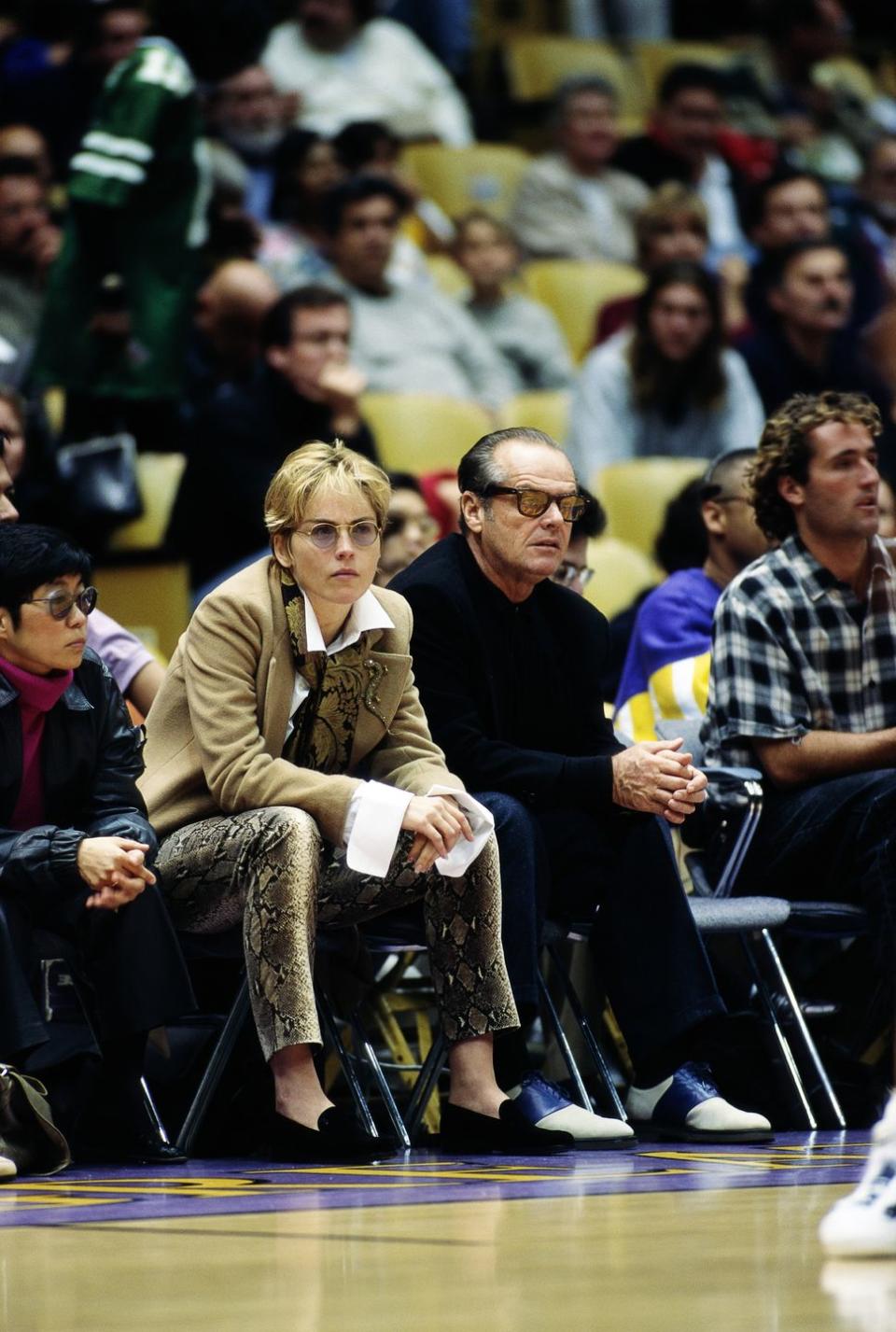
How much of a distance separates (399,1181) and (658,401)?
4.74 m

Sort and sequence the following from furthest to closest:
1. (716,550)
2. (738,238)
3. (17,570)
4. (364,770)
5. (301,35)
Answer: (738,238)
(301,35)
(716,550)
(364,770)
(17,570)

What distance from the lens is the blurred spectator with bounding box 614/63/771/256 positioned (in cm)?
1076

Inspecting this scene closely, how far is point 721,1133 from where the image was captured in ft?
13.8

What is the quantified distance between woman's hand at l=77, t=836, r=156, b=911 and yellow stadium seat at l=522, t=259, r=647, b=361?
6.31 metres

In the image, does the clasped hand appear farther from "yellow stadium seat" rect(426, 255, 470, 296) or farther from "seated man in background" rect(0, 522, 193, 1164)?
"yellow stadium seat" rect(426, 255, 470, 296)

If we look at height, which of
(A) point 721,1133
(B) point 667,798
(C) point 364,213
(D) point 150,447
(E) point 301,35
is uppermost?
(E) point 301,35

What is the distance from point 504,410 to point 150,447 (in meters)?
1.80

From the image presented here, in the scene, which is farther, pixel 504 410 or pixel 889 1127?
pixel 504 410

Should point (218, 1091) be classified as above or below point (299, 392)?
below

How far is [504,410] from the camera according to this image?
8352 mm

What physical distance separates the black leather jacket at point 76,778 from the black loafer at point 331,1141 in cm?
54

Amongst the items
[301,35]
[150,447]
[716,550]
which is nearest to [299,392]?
[150,447]

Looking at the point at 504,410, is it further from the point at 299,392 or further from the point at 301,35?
the point at 301,35

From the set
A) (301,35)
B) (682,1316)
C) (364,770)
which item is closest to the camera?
(682,1316)
